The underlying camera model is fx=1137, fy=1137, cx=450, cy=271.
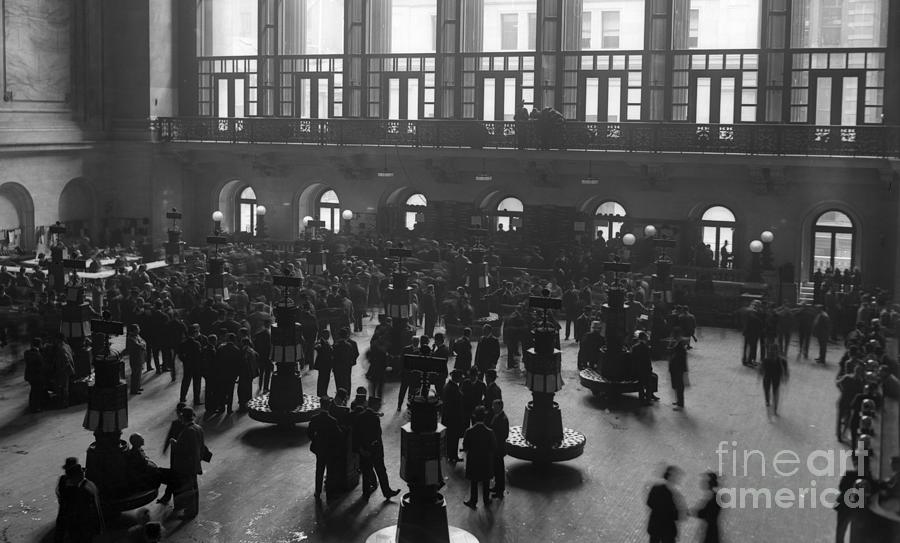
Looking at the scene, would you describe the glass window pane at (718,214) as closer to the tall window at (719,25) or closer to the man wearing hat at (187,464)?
the tall window at (719,25)

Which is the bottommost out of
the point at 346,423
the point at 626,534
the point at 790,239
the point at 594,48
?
the point at 626,534

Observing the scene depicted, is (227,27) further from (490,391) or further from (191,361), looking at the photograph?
(490,391)

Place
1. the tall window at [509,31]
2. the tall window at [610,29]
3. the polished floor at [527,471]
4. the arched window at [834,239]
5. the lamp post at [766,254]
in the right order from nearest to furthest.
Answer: the polished floor at [527,471] < the lamp post at [766,254] < the arched window at [834,239] < the tall window at [610,29] < the tall window at [509,31]

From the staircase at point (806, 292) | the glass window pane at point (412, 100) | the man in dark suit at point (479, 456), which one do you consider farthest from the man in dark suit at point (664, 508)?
the glass window pane at point (412, 100)

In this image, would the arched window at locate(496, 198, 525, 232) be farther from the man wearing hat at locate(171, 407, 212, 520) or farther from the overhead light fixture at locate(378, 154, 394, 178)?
the man wearing hat at locate(171, 407, 212, 520)

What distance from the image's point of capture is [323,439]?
15.1 m

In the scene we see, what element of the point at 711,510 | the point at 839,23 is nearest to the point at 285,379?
the point at 711,510

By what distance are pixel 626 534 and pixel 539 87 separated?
74.8 feet

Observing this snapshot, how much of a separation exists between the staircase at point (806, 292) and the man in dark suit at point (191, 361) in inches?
695

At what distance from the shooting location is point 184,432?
1434cm

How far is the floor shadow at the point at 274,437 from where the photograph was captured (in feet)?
57.5

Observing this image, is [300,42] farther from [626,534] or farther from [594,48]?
[626,534]

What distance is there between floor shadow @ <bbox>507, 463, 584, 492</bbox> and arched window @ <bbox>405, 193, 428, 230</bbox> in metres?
21.3

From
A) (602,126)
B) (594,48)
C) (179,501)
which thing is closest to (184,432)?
(179,501)
